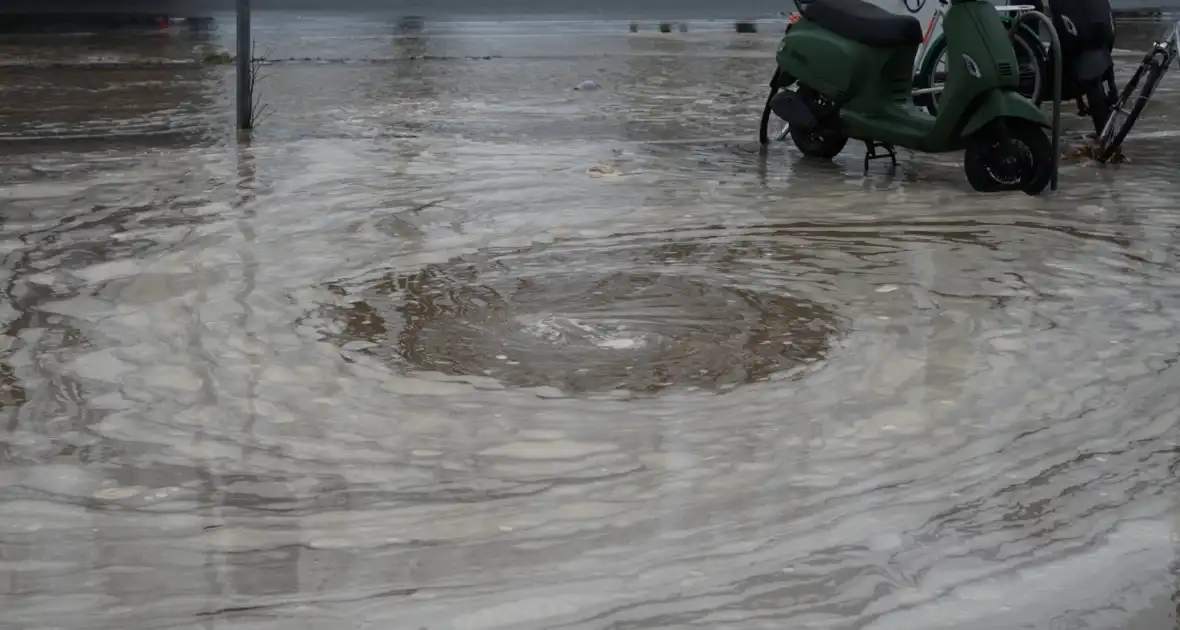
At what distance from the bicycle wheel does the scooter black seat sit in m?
1.06

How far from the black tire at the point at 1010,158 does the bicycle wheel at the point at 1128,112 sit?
0.85m

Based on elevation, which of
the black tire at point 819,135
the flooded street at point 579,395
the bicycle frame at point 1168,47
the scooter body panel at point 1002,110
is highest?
the bicycle frame at point 1168,47

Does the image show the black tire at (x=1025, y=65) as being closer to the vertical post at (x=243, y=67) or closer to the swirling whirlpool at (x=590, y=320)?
the swirling whirlpool at (x=590, y=320)

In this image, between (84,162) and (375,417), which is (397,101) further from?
(375,417)

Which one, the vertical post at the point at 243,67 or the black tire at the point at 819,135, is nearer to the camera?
the black tire at the point at 819,135

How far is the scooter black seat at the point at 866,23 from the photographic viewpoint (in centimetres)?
635

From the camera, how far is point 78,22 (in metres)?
15.0

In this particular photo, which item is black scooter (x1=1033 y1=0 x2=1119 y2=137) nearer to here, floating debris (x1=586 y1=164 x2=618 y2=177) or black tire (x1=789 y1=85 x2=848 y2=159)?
black tire (x1=789 y1=85 x2=848 y2=159)

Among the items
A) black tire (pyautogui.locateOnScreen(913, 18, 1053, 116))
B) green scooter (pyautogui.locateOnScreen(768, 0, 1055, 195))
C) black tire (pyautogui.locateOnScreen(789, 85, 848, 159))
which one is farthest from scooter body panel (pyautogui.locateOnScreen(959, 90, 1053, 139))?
black tire (pyautogui.locateOnScreen(913, 18, 1053, 116))

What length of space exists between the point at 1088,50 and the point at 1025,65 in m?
0.31

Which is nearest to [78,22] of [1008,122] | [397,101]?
[397,101]

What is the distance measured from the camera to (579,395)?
11.2 feet

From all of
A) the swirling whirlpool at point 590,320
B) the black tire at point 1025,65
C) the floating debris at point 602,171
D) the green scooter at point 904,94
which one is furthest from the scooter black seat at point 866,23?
the swirling whirlpool at point 590,320

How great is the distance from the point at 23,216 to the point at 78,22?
34.7 feet
